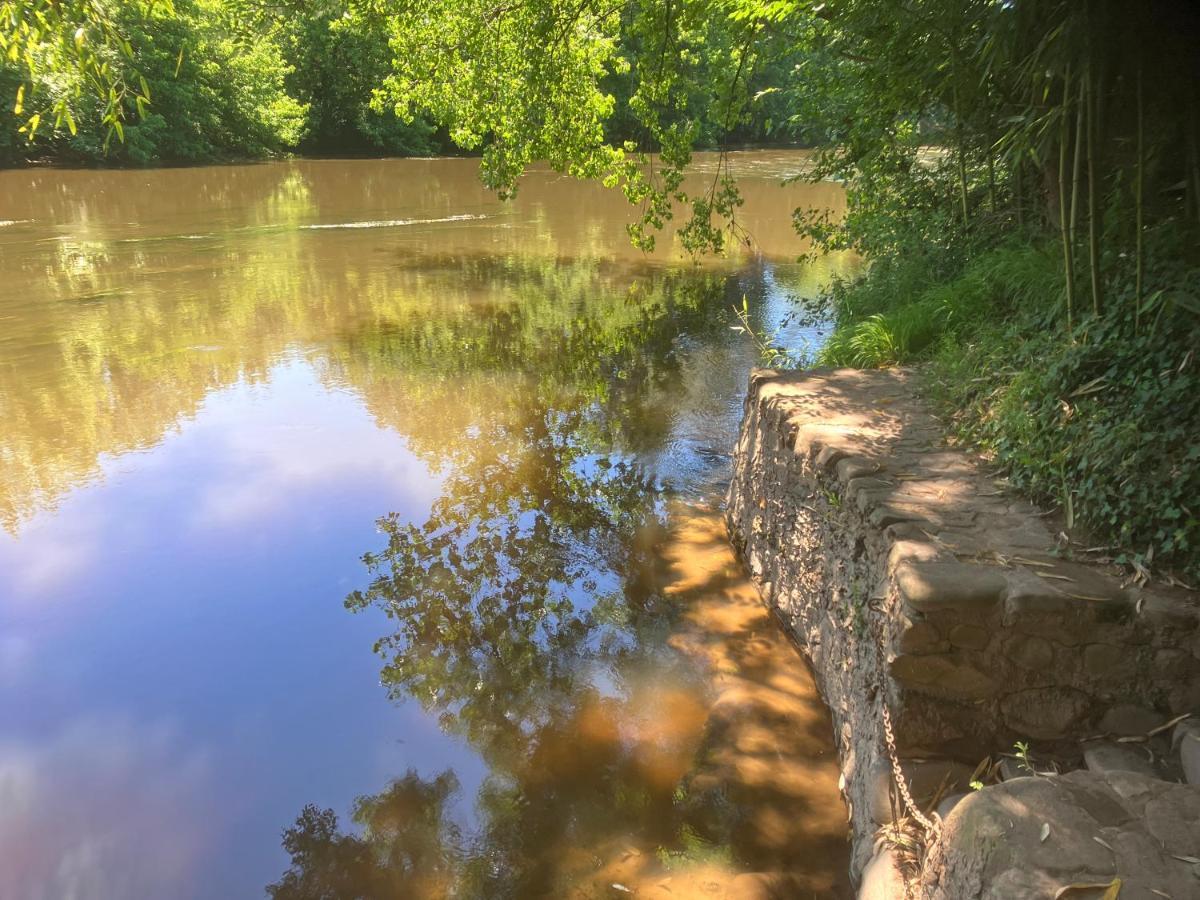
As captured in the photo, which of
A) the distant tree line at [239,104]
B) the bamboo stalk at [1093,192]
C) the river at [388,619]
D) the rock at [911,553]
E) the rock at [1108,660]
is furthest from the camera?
the distant tree line at [239,104]

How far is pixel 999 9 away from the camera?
3684mm

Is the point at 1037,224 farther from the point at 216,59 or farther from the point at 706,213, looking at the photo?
the point at 216,59

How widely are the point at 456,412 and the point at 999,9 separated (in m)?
4.86

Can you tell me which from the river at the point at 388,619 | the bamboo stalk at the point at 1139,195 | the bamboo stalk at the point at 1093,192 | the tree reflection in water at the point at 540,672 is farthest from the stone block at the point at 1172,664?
the bamboo stalk at the point at 1093,192

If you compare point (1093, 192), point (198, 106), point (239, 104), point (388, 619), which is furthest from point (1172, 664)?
point (239, 104)

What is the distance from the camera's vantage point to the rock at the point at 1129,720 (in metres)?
2.61

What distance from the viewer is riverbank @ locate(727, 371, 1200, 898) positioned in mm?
2037

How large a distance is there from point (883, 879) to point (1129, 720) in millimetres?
908

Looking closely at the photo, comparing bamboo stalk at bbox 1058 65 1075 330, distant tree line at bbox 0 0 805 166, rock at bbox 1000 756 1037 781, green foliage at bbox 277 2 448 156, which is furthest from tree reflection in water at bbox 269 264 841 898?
green foliage at bbox 277 2 448 156

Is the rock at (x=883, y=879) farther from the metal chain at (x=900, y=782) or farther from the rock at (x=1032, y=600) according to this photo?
the rock at (x=1032, y=600)

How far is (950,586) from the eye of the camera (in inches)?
105

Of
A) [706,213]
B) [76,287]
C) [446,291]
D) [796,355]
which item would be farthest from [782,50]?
[76,287]

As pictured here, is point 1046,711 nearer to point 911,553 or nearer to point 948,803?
point 948,803

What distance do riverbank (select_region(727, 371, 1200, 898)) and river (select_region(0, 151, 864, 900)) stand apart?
1.59 ft
